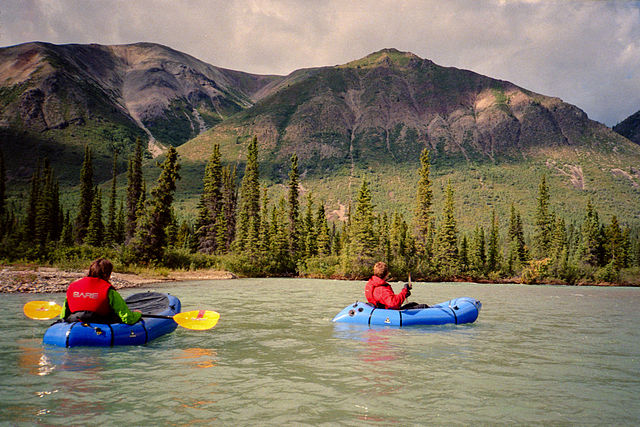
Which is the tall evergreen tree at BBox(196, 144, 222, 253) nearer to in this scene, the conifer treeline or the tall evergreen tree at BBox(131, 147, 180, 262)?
the conifer treeline

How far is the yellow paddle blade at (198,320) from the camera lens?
11.8m

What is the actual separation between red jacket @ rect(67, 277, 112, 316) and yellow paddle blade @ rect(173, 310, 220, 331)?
2006 mm

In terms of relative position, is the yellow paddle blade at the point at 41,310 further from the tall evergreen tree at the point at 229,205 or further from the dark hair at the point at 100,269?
the tall evergreen tree at the point at 229,205

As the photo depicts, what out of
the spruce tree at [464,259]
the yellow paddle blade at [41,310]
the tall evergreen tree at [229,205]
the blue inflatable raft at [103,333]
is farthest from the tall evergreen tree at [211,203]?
the blue inflatable raft at [103,333]

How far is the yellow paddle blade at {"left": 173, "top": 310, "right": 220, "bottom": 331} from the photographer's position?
11.8 meters

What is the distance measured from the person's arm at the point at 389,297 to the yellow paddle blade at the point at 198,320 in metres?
5.97

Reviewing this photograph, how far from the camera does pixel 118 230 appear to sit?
228 ft

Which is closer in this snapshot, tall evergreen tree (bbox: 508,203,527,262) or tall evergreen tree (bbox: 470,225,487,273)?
tall evergreen tree (bbox: 470,225,487,273)

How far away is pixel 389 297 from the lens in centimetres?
1512

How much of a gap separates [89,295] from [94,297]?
0.45ft

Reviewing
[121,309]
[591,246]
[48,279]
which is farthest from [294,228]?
[121,309]

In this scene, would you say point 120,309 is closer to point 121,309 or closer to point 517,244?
point 121,309

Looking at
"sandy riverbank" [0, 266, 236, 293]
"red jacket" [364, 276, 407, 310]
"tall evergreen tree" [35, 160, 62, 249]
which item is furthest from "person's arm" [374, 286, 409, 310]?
"tall evergreen tree" [35, 160, 62, 249]

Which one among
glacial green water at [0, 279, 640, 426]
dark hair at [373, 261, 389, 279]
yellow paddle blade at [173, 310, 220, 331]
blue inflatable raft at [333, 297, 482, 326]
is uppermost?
dark hair at [373, 261, 389, 279]
